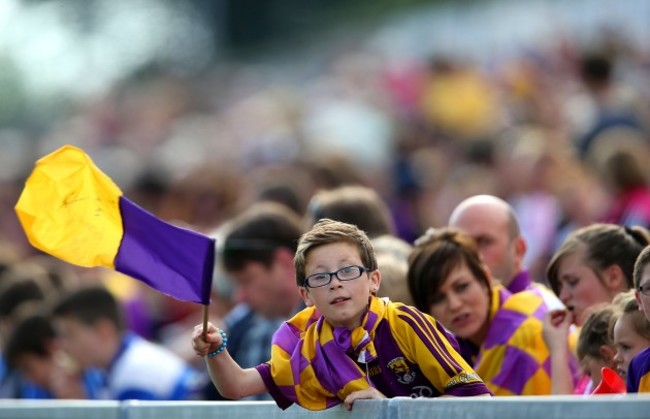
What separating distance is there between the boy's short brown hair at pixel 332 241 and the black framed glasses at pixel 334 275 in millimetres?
67

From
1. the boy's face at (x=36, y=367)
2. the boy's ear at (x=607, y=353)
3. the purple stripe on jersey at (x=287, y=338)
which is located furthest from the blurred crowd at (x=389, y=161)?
the purple stripe on jersey at (x=287, y=338)

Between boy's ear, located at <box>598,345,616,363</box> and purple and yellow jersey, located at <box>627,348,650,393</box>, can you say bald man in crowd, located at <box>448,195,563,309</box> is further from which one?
purple and yellow jersey, located at <box>627,348,650,393</box>

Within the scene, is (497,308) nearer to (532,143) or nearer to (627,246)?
(627,246)

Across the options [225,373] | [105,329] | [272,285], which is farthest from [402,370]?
[105,329]

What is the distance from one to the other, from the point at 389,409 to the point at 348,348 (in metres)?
0.50

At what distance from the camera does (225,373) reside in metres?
6.08

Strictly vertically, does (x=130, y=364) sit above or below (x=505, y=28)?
below

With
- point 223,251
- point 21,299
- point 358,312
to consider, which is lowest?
point 21,299

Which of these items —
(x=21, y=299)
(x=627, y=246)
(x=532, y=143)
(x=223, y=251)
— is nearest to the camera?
(x=627, y=246)

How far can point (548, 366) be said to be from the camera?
23.9 feet

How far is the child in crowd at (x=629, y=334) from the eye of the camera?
6.19 metres

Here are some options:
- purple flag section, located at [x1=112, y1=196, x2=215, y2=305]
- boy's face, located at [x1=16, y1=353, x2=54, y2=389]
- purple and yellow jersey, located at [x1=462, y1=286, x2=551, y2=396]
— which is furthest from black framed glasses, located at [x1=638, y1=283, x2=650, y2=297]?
boy's face, located at [x1=16, y1=353, x2=54, y2=389]

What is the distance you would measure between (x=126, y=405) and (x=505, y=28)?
50.9 feet

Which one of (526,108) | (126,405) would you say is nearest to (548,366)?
(126,405)
